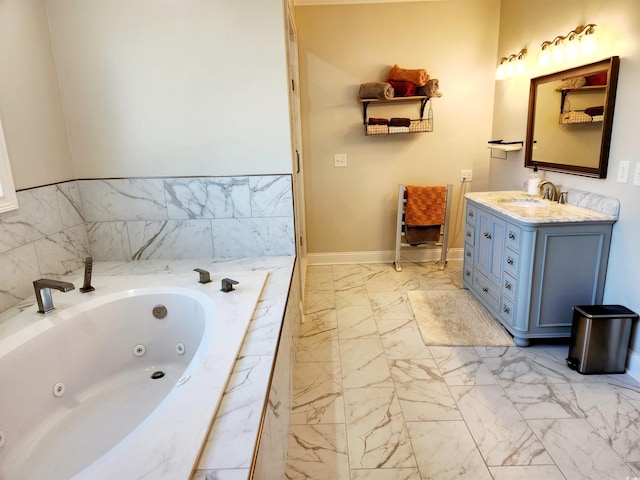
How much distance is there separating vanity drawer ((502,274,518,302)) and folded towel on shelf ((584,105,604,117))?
42.8 inches

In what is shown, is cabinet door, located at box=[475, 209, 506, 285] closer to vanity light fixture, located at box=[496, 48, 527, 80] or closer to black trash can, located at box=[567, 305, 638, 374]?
black trash can, located at box=[567, 305, 638, 374]

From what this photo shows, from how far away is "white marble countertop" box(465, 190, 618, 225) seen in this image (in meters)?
2.20

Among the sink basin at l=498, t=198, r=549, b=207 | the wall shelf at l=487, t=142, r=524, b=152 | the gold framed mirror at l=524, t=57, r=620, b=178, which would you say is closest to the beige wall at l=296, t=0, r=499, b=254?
the wall shelf at l=487, t=142, r=524, b=152

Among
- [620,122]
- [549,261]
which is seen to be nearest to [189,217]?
[549,261]

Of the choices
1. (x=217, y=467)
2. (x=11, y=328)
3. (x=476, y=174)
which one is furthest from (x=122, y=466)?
(x=476, y=174)

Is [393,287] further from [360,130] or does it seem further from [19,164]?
[19,164]

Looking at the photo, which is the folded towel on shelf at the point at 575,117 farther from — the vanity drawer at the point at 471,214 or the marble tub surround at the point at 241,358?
the marble tub surround at the point at 241,358

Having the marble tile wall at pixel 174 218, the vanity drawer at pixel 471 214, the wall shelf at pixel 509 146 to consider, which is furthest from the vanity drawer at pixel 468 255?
the marble tile wall at pixel 174 218

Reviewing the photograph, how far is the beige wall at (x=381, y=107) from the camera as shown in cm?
357

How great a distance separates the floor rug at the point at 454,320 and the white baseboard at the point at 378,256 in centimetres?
81

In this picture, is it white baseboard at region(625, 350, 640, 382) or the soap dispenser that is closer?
white baseboard at region(625, 350, 640, 382)

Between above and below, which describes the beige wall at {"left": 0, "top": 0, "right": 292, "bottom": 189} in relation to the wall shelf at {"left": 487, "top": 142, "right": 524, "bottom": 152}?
above

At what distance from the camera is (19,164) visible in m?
1.92

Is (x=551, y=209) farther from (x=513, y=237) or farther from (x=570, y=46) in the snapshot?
(x=570, y=46)
